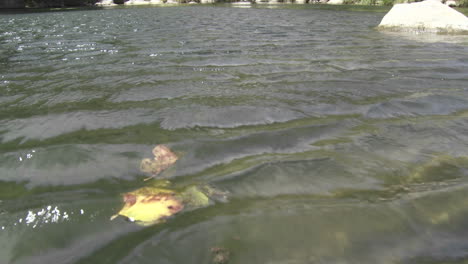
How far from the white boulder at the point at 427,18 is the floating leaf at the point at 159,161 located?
36.4ft

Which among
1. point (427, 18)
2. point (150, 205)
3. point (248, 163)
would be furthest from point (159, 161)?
point (427, 18)

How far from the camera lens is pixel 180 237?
4.45 ft

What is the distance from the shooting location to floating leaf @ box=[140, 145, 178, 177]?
191 centimetres

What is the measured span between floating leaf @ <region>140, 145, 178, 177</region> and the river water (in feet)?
0.20

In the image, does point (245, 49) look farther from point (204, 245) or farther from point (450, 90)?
point (204, 245)

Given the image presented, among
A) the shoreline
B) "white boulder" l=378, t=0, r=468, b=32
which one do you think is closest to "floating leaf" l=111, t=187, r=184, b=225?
"white boulder" l=378, t=0, r=468, b=32

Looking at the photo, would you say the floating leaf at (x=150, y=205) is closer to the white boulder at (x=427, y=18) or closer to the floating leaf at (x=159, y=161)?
→ the floating leaf at (x=159, y=161)

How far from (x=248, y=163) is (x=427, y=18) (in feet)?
36.6

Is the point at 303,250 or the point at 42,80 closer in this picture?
the point at 303,250

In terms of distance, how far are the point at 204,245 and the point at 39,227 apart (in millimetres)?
872

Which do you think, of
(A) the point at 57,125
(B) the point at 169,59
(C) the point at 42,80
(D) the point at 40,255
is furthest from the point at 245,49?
(D) the point at 40,255

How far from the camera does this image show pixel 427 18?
980 centimetres

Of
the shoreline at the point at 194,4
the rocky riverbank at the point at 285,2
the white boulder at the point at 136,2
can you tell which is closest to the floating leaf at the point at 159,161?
the rocky riverbank at the point at 285,2

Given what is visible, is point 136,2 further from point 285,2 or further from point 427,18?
point 427,18
